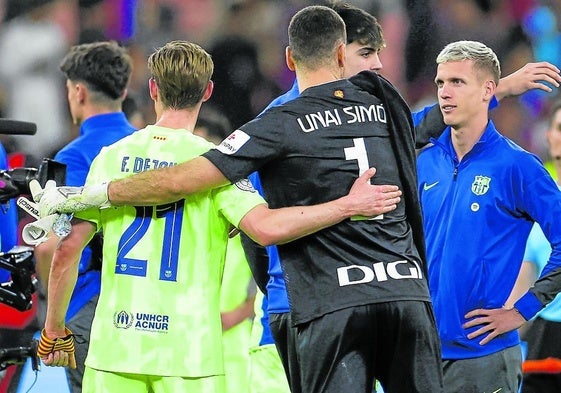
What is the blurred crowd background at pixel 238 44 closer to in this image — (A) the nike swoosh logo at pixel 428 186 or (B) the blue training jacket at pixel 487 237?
(A) the nike swoosh logo at pixel 428 186

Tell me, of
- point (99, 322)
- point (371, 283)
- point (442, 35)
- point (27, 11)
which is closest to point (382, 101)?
point (371, 283)

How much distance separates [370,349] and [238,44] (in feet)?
15.3

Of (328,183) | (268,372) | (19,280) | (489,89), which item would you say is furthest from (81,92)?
(328,183)

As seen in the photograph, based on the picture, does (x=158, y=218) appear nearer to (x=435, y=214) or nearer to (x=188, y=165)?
(x=188, y=165)

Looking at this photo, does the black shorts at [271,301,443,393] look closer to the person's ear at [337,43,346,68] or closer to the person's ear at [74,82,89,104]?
the person's ear at [337,43,346,68]

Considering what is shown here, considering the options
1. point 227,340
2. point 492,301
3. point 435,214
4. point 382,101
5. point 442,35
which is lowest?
point 227,340

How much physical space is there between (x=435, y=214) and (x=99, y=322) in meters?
1.48

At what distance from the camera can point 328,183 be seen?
11.6 ft

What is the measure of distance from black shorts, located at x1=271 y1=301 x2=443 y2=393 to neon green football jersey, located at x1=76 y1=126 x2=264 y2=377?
318 millimetres

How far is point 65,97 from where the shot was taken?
7.72 metres

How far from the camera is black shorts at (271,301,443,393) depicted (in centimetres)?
345

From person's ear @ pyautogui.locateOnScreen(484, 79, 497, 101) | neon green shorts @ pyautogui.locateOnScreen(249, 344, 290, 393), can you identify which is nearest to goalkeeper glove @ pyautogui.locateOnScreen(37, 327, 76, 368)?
neon green shorts @ pyautogui.locateOnScreen(249, 344, 290, 393)

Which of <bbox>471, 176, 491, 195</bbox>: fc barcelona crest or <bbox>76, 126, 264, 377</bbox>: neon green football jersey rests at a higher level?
<bbox>471, 176, 491, 195</bbox>: fc barcelona crest

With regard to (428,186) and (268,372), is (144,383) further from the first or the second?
(428,186)
